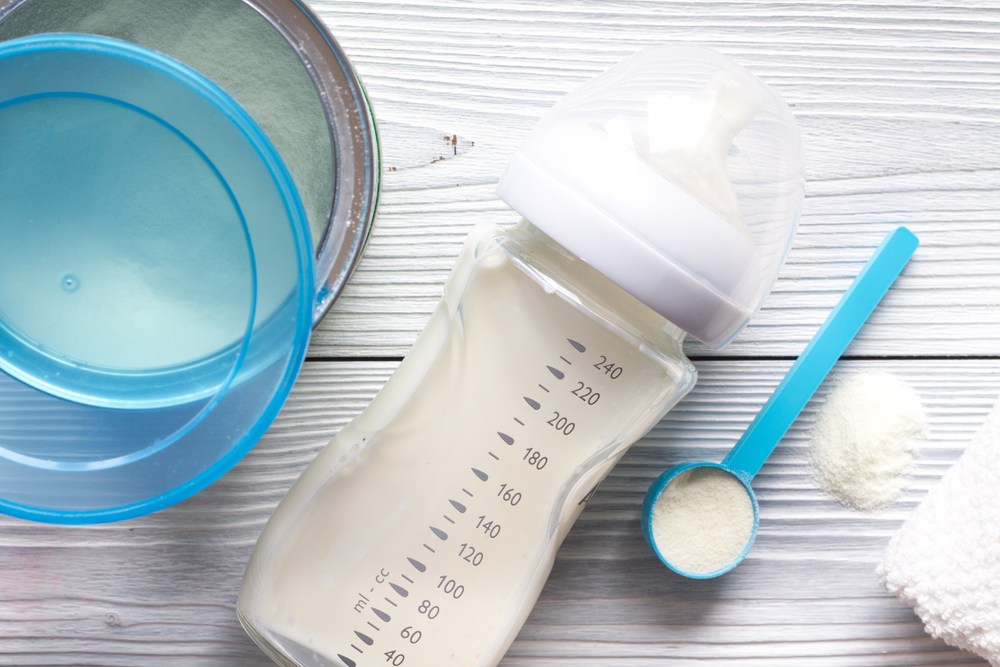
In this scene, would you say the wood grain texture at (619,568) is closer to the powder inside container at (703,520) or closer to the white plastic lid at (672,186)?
the powder inside container at (703,520)

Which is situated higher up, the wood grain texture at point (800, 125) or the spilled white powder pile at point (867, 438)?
the wood grain texture at point (800, 125)

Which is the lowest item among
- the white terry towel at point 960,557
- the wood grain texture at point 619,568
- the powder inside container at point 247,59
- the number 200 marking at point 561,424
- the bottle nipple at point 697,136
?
the wood grain texture at point 619,568

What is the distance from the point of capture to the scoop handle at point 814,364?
18.1 inches

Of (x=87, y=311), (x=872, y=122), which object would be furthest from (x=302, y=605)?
(x=872, y=122)

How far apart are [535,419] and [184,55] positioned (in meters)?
0.31

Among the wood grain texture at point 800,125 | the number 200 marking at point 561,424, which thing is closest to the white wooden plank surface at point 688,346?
the wood grain texture at point 800,125

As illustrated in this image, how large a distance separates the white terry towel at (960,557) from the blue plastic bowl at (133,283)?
432mm

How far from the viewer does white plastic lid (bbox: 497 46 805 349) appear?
0.32 metres

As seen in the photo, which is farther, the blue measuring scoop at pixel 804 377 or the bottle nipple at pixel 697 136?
the blue measuring scoop at pixel 804 377

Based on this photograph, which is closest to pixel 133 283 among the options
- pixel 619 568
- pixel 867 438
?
pixel 619 568

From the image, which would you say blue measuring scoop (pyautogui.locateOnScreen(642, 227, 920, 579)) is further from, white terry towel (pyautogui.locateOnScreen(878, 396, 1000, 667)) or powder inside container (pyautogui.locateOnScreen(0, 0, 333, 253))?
powder inside container (pyautogui.locateOnScreen(0, 0, 333, 253))

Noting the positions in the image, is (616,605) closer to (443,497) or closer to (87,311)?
(443,497)

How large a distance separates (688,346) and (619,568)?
0.56ft

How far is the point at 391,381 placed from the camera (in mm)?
426
